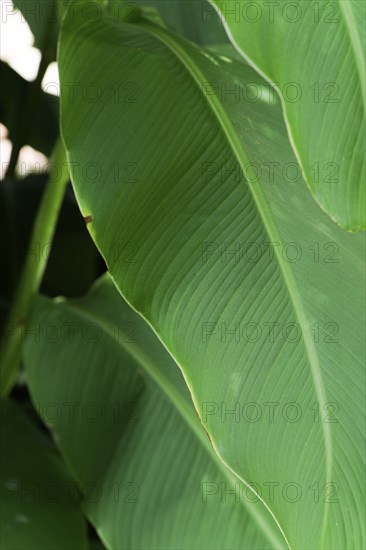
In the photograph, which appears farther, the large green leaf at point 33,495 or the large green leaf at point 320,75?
the large green leaf at point 33,495

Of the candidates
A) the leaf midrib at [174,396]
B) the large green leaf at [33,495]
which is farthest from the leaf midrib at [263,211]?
the large green leaf at [33,495]

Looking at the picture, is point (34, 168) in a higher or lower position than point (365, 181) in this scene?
lower

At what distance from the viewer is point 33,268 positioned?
0.74m

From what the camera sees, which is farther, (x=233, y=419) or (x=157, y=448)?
(x=157, y=448)

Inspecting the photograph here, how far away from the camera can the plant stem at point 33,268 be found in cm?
69

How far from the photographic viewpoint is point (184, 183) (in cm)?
50

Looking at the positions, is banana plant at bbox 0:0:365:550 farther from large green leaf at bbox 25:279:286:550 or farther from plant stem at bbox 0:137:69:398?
plant stem at bbox 0:137:69:398

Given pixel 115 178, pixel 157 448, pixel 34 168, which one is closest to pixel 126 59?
pixel 115 178

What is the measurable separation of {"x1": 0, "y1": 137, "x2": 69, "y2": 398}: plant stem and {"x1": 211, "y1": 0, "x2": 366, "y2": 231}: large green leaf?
0.31 m

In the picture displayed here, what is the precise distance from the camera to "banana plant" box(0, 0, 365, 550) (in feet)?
1.36

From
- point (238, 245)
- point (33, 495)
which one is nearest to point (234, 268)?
point (238, 245)

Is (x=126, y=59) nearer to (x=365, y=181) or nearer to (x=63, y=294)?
(x=365, y=181)

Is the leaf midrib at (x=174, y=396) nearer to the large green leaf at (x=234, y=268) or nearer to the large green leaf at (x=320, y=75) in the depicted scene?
the large green leaf at (x=234, y=268)

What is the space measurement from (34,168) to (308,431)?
34.8 inches
